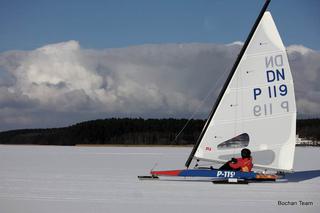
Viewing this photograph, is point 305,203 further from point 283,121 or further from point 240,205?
point 283,121

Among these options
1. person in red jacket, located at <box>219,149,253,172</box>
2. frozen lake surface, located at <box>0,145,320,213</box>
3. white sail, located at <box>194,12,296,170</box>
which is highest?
white sail, located at <box>194,12,296,170</box>

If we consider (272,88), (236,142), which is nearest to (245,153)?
(236,142)

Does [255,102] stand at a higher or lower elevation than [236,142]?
higher

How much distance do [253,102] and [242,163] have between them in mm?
1642

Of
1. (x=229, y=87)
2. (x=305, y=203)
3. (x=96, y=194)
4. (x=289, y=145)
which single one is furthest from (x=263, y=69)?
(x=96, y=194)

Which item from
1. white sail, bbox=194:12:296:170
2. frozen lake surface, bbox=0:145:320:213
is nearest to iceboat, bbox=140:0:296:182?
white sail, bbox=194:12:296:170

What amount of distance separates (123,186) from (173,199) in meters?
2.65

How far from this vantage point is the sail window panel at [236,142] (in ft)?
49.2

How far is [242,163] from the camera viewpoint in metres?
14.8

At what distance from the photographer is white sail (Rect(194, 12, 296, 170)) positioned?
14.9 metres

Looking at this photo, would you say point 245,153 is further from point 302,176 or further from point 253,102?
point 302,176

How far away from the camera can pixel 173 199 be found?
11617 millimetres

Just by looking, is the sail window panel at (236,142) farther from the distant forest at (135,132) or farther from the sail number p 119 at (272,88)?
A: the distant forest at (135,132)

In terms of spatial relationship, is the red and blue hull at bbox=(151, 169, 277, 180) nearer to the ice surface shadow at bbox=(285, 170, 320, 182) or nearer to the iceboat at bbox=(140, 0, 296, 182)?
the iceboat at bbox=(140, 0, 296, 182)
